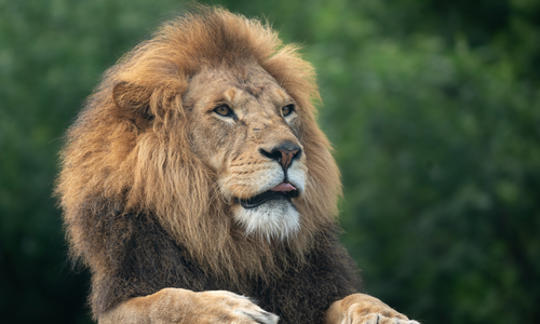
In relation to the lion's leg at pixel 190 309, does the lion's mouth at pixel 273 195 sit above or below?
above

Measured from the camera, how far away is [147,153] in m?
3.88

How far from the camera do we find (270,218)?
3742mm

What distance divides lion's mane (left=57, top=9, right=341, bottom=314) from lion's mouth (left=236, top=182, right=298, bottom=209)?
136mm

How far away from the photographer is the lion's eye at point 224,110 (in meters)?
3.99

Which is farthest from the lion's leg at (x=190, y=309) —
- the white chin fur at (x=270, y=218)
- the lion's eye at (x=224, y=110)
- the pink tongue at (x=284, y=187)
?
the lion's eye at (x=224, y=110)

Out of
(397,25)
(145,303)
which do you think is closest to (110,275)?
(145,303)

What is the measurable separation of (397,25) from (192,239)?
42.1 feet

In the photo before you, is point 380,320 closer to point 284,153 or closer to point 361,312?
point 361,312

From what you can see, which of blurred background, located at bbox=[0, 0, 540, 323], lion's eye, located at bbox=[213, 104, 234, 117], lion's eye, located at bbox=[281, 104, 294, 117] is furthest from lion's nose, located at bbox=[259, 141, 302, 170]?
blurred background, located at bbox=[0, 0, 540, 323]

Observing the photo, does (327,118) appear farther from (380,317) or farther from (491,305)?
(380,317)

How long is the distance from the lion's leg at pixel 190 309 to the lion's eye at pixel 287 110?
1052 millimetres

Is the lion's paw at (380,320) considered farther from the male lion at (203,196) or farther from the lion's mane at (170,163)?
the lion's mane at (170,163)

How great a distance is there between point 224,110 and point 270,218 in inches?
23.5

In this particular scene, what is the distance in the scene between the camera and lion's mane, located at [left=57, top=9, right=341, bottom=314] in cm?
383
